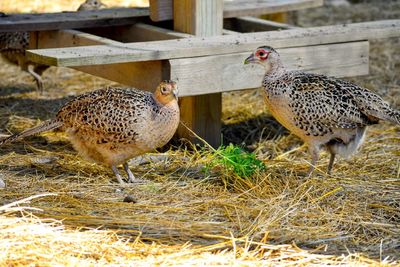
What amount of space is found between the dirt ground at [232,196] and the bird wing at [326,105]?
0.38 meters

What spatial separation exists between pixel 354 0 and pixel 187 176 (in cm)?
704

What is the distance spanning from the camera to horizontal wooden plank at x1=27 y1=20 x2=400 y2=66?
5738 millimetres

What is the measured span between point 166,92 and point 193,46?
25.8 inches

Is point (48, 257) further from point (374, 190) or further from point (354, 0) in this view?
point (354, 0)

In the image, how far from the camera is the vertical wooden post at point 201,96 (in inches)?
266

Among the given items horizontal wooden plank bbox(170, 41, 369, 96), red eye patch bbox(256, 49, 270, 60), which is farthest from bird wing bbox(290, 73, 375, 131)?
horizontal wooden plank bbox(170, 41, 369, 96)

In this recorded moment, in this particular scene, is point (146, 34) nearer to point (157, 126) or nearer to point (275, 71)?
point (275, 71)

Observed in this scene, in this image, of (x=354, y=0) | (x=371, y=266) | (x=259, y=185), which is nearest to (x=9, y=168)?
(x=259, y=185)

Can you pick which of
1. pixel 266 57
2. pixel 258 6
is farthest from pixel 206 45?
pixel 258 6

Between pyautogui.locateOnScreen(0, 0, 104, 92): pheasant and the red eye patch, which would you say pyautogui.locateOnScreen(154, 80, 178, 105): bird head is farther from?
pyautogui.locateOnScreen(0, 0, 104, 92): pheasant

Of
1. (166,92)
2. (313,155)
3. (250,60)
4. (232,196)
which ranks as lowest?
(232,196)

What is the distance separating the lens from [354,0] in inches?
486

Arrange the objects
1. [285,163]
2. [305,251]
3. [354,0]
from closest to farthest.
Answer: [305,251] → [285,163] → [354,0]

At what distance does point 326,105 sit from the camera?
5.82 meters
